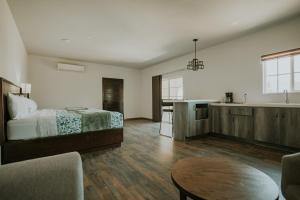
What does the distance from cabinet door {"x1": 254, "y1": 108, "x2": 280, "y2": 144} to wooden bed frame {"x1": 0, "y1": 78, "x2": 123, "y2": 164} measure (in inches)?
118

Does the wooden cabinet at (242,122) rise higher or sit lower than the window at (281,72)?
lower

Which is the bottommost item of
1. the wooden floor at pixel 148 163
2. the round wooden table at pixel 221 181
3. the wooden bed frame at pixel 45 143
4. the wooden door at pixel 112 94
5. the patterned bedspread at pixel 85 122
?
the wooden floor at pixel 148 163

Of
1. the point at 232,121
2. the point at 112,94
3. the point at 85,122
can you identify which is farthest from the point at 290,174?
the point at 112,94

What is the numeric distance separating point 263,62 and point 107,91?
224 inches

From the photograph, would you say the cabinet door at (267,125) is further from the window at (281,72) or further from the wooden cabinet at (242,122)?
the window at (281,72)

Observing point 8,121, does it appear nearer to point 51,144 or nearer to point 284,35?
point 51,144

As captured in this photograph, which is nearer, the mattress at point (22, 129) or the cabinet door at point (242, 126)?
the mattress at point (22, 129)

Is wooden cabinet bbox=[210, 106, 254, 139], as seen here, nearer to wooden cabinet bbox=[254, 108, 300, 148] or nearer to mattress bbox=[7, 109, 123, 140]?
wooden cabinet bbox=[254, 108, 300, 148]

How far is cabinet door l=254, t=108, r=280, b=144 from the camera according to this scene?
303 centimetres

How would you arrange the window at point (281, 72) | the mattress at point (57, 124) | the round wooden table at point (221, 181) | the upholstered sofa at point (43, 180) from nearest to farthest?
the upholstered sofa at point (43, 180) < the round wooden table at point (221, 181) < the mattress at point (57, 124) < the window at point (281, 72)

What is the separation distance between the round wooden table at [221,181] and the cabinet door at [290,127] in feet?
7.63

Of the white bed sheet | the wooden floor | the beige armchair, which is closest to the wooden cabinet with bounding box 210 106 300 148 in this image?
the wooden floor

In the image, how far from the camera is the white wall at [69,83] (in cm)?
536

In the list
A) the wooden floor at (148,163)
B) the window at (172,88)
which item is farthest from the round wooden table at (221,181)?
the window at (172,88)
